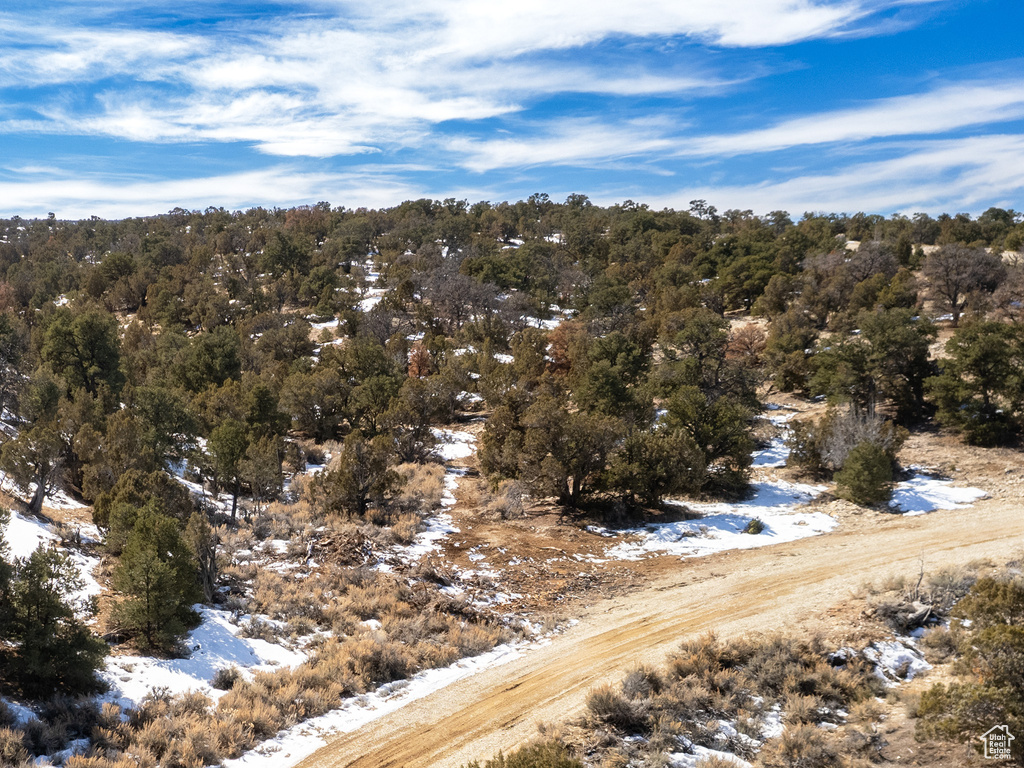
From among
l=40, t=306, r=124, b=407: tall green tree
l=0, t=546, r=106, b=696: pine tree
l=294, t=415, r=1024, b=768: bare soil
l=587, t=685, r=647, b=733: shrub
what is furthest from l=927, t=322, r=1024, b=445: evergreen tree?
l=40, t=306, r=124, b=407: tall green tree

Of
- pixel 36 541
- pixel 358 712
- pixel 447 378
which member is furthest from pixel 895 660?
pixel 447 378

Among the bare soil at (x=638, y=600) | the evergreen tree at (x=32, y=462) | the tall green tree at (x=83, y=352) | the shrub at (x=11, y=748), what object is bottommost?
the bare soil at (x=638, y=600)

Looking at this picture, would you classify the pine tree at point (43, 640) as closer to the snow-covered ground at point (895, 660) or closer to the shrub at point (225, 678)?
the shrub at point (225, 678)

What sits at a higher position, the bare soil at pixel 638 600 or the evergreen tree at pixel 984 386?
the evergreen tree at pixel 984 386

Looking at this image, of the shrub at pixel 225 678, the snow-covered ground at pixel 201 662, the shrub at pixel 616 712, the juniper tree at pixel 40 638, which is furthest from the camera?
the shrub at pixel 225 678

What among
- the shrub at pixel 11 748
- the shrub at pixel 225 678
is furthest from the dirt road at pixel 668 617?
the shrub at pixel 11 748

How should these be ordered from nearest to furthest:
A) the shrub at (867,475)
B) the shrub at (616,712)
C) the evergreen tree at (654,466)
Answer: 1. the shrub at (616,712)
2. the evergreen tree at (654,466)
3. the shrub at (867,475)
